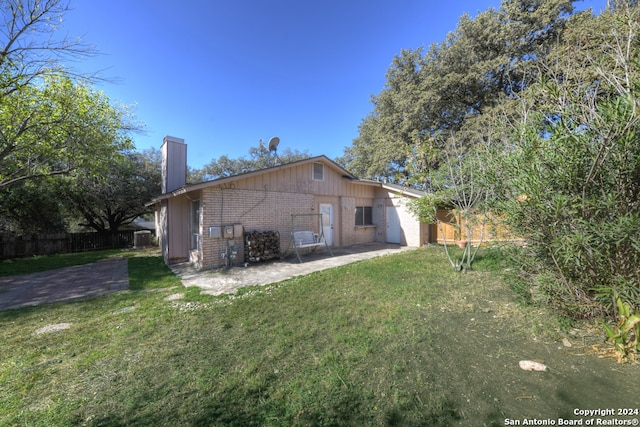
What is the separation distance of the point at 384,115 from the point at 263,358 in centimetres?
1952

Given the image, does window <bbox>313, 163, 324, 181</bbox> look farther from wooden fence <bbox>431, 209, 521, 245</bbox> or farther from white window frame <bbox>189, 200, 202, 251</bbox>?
wooden fence <bbox>431, 209, 521, 245</bbox>

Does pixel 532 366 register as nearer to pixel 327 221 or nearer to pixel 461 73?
pixel 327 221

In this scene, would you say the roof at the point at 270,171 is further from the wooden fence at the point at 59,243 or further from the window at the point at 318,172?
the wooden fence at the point at 59,243

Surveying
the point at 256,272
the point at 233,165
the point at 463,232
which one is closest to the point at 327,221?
the point at 256,272

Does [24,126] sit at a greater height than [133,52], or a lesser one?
lesser

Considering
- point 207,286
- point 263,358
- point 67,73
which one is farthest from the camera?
point 67,73

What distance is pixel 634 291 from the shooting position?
2615 millimetres

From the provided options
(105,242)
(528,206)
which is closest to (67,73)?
(105,242)

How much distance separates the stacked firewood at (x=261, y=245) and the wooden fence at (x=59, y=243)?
11718 mm

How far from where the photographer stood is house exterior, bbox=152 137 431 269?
25.4ft

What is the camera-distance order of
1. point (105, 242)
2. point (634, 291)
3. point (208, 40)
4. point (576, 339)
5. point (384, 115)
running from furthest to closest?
point (384, 115), point (105, 242), point (208, 40), point (576, 339), point (634, 291)

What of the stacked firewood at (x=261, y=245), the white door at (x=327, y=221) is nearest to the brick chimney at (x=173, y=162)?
the stacked firewood at (x=261, y=245)

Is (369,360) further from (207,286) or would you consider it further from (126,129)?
(126,129)

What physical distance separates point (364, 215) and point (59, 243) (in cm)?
1592
